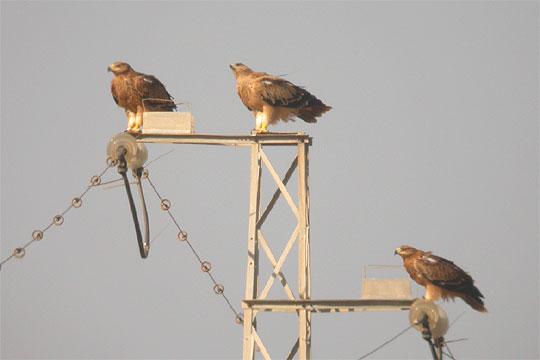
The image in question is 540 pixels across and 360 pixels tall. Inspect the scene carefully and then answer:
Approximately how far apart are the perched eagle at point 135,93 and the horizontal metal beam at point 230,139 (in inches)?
29.8

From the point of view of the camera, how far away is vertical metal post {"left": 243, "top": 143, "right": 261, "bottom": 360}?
79.5 feet

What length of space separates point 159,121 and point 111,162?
2.25 m

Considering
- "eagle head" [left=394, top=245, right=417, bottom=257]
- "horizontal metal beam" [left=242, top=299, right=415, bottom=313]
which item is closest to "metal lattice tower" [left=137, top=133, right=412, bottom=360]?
"horizontal metal beam" [left=242, top=299, right=415, bottom=313]

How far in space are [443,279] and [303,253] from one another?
123 inches

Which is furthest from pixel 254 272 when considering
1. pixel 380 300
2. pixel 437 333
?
pixel 437 333

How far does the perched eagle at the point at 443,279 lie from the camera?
2544 cm

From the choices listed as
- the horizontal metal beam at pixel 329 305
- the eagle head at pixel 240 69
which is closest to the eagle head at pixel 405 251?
the horizontal metal beam at pixel 329 305

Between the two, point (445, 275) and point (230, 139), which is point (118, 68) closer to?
point (230, 139)

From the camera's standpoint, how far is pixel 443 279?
2542cm

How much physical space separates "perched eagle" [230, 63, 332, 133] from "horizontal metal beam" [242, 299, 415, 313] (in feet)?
11.7

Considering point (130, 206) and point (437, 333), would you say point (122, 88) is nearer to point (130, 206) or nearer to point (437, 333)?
point (130, 206)

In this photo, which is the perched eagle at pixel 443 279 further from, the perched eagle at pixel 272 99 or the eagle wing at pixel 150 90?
the eagle wing at pixel 150 90

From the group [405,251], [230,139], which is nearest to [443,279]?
[405,251]

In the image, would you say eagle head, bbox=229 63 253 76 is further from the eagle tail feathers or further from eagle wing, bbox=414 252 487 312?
eagle wing, bbox=414 252 487 312
